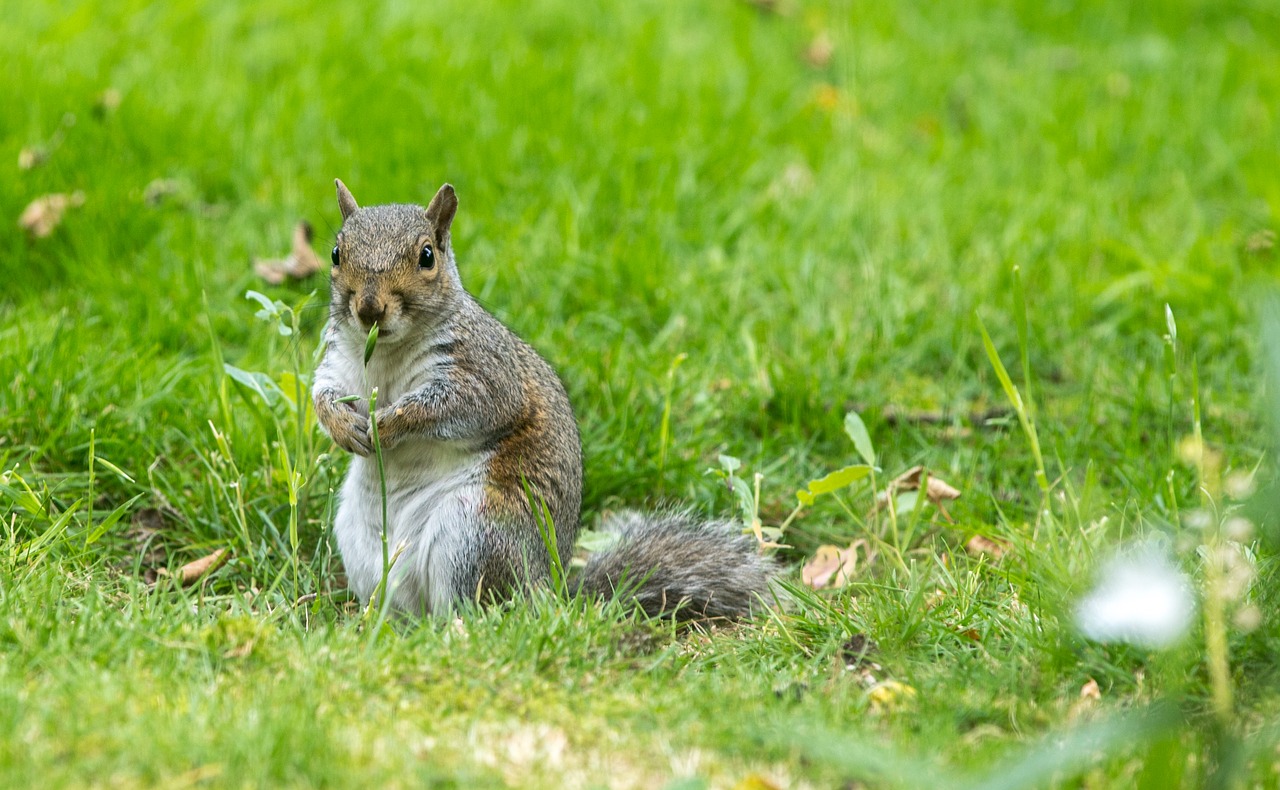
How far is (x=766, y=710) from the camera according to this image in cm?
222

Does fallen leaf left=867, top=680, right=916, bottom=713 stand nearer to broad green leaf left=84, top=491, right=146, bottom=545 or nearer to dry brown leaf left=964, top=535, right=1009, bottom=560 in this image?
dry brown leaf left=964, top=535, right=1009, bottom=560

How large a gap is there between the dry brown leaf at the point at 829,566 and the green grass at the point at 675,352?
0.40 feet

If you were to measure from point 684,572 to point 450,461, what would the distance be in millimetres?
564

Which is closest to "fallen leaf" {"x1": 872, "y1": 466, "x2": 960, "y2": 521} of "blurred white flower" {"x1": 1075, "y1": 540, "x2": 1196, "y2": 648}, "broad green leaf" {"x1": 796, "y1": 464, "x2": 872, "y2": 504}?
"broad green leaf" {"x1": 796, "y1": 464, "x2": 872, "y2": 504}

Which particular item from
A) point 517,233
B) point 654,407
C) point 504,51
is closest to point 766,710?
point 654,407

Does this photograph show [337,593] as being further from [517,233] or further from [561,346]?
[517,233]

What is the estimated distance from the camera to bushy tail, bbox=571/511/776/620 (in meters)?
2.95

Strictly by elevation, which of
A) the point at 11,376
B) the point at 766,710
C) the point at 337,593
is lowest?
the point at 337,593

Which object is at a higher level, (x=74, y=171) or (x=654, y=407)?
(x=74, y=171)

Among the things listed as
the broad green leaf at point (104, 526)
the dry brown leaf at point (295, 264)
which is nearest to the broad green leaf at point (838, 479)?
the broad green leaf at point (104, 526)

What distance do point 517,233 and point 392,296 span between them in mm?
1538

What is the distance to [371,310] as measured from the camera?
273 centimetres

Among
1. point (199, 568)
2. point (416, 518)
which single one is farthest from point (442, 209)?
point (199, 568)

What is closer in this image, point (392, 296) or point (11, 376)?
point (392, 296)
